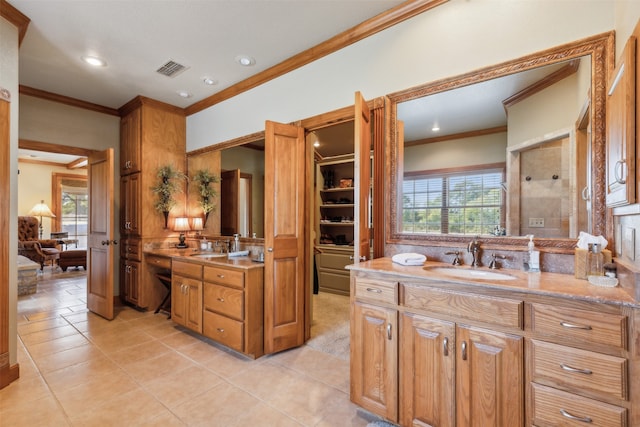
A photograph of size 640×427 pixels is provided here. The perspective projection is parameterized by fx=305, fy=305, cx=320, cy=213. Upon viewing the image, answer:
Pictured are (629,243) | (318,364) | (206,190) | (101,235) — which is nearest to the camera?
(629,243)

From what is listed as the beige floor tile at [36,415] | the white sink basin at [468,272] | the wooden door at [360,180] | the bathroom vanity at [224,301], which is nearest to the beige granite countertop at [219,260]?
the bathroom vanity at [224,301]

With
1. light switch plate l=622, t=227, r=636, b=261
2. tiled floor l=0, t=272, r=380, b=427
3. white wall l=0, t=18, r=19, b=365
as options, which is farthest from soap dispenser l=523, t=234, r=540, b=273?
white wall l=0, t=18, r=19, b=365

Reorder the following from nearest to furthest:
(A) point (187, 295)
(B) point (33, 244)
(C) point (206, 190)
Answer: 1. (A) point (187, 295)
2. (C) point (206, 190)
3. (B) point (33, 244)

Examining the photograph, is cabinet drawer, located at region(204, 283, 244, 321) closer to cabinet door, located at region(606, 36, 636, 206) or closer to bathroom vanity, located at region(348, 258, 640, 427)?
bathroom vanity, located at region(348, 258, 640, 427)

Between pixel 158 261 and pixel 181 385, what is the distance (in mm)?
1961

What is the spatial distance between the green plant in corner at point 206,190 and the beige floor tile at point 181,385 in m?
2.24

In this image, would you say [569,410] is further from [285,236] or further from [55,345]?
[55,345]

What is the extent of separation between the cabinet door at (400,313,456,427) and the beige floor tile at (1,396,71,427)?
2.09m

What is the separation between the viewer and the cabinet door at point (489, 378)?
4.60 feet

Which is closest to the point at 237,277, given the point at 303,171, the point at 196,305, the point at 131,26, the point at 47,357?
the point at 196,305

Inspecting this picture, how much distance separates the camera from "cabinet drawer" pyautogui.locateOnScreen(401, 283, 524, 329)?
1.42m

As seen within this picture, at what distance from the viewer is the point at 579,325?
1.27m

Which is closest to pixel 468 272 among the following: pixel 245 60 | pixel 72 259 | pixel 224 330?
pixel 224 330

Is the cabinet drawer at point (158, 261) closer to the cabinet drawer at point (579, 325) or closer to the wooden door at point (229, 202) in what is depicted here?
the wooden door at point (229, 202)
